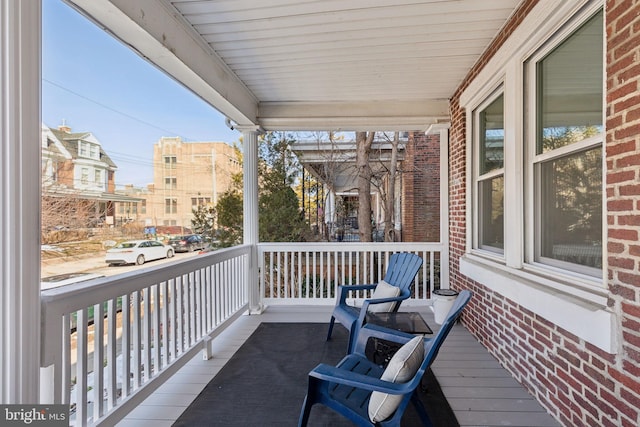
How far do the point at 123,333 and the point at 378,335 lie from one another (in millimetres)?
1676

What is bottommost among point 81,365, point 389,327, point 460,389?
point 460,389

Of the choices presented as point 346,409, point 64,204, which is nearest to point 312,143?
point 64,204

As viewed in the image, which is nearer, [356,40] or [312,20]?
[312,20]

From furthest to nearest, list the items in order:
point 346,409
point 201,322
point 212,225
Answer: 1. point 212,225
2. point 201,322
3. point 346,409

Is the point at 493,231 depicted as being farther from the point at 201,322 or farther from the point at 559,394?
the point at 201,322

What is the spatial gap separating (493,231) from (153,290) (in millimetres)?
3042

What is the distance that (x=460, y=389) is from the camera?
2.51 m

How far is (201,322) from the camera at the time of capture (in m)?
3.21

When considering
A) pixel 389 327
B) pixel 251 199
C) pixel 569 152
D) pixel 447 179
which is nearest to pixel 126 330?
pixel 389 327

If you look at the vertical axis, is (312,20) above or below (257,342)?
above

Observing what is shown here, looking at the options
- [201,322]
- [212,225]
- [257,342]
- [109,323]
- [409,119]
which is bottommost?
[257,342]

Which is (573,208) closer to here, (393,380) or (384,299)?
(393,380)

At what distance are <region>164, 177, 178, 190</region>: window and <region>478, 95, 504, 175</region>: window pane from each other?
3.45m

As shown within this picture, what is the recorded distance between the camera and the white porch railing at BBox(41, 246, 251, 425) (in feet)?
5.33
